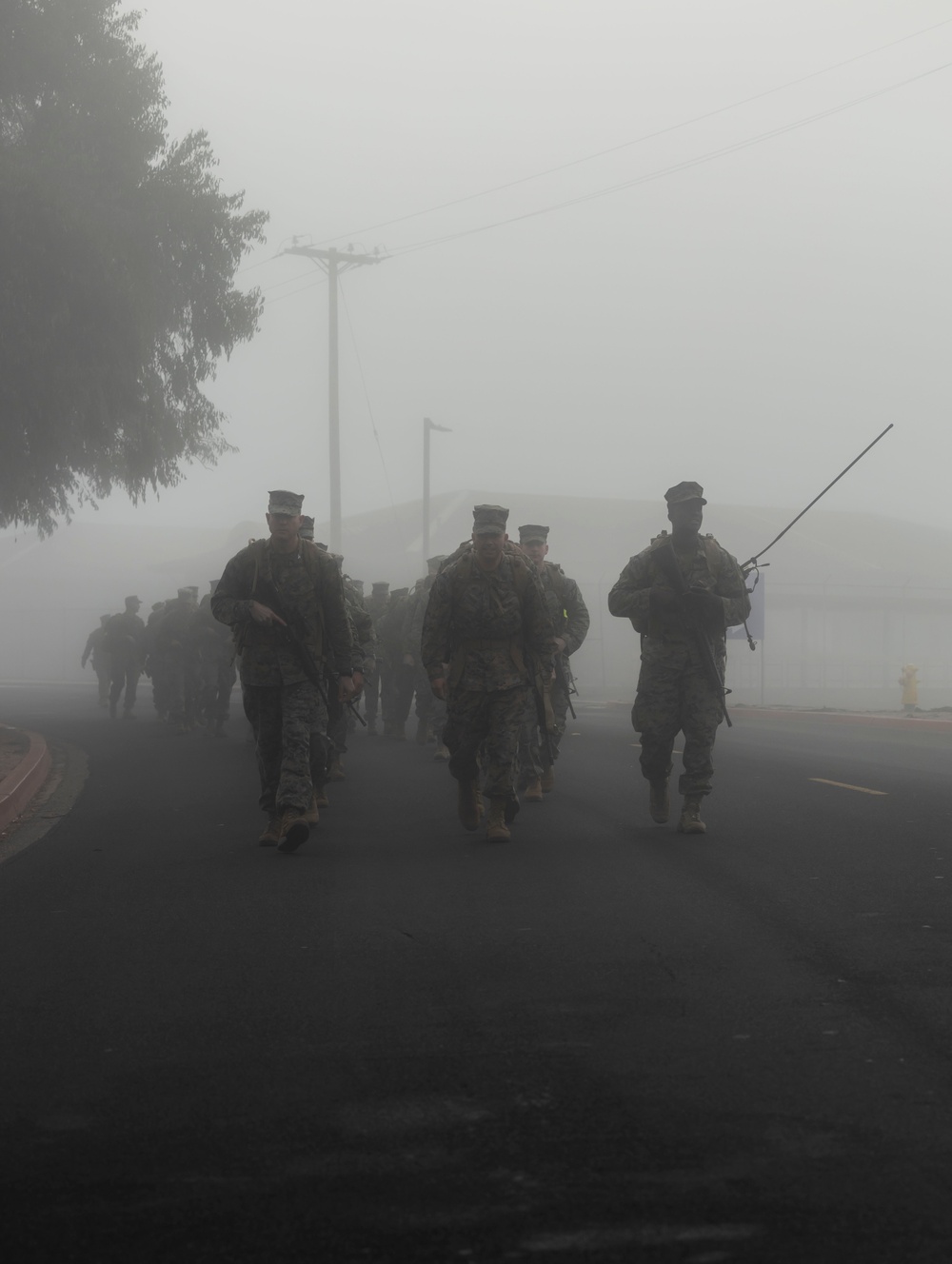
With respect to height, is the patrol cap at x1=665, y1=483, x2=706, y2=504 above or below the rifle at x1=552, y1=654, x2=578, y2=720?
above

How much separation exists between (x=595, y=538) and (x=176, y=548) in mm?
33194

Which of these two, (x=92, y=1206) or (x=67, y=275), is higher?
(x=67, y=275)

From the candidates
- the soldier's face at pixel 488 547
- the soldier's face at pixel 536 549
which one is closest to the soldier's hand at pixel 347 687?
the soldier's face at pixel 488 547

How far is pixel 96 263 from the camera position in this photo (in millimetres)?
17422

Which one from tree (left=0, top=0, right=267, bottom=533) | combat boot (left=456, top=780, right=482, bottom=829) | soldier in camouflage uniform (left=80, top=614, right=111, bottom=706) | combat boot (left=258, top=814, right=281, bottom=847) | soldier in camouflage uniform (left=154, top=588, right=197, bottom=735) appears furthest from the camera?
soldier in camouflage uniform (left=80, top=614, right=111, bottom=706)

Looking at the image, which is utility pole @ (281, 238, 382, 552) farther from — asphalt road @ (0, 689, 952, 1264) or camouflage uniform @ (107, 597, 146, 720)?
asphalt road @ (0, 689, 952, 1264)

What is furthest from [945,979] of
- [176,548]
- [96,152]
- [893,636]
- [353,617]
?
[176,548]

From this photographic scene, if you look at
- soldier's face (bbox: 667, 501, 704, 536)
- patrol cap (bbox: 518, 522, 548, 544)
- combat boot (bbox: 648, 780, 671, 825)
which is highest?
patrol cap (bbox: 518, 522, 548, 544)

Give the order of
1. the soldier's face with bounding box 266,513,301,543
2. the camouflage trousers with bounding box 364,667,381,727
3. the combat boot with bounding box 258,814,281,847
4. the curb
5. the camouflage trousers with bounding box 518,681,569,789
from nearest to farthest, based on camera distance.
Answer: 1. the soldier's face with bounding box 266,513,301,543
2. the combat boot with bounding box 258,814,281,847
3. the camouflage trousers with bounding box 518,681,569,789
4. the camouflage trousers with bounding box 364,667,381,727
5. the curb

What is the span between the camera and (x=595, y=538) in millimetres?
52969

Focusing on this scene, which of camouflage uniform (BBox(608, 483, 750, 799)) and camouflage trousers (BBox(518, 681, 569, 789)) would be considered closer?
camouflage uniform (BBox(608, 483, 750, 799))

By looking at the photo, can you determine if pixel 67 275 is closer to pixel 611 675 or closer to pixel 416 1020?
pixel 416 1020

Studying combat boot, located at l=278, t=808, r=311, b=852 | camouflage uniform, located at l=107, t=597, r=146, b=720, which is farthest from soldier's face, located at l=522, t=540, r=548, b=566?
camouflage uniform, located at l=107, t=597, r=146, b=720

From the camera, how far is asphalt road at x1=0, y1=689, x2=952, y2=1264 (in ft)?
9.91
